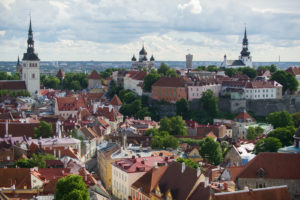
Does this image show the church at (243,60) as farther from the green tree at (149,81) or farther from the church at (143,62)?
the green tree at (149,81)

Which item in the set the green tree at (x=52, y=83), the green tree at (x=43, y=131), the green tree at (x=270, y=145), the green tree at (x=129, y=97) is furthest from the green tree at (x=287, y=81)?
the green tree at (x=52, y=83)

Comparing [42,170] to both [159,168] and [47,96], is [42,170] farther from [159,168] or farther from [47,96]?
[47,96]

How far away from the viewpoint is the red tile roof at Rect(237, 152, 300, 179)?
39125mm

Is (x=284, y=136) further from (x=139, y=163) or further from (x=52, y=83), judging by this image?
(x=52, y=83)

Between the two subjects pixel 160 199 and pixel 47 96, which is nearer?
pixel 160 199

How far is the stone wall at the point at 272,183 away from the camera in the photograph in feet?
127

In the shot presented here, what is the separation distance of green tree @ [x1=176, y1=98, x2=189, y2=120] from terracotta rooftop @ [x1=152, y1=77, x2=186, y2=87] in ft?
13.5

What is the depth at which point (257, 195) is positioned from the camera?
32.8 m

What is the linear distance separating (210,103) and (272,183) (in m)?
58.7

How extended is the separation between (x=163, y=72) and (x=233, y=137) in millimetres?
38803

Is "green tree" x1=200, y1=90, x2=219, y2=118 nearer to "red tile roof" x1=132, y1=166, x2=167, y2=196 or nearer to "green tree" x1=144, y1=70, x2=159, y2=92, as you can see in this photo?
"green tree" x1=144, y1=70, x2=159, y2=92

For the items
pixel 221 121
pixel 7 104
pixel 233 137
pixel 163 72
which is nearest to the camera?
pixel 233 137

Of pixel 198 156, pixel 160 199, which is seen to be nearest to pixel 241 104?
pixel 198 156

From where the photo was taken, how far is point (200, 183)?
37375 millimetres
